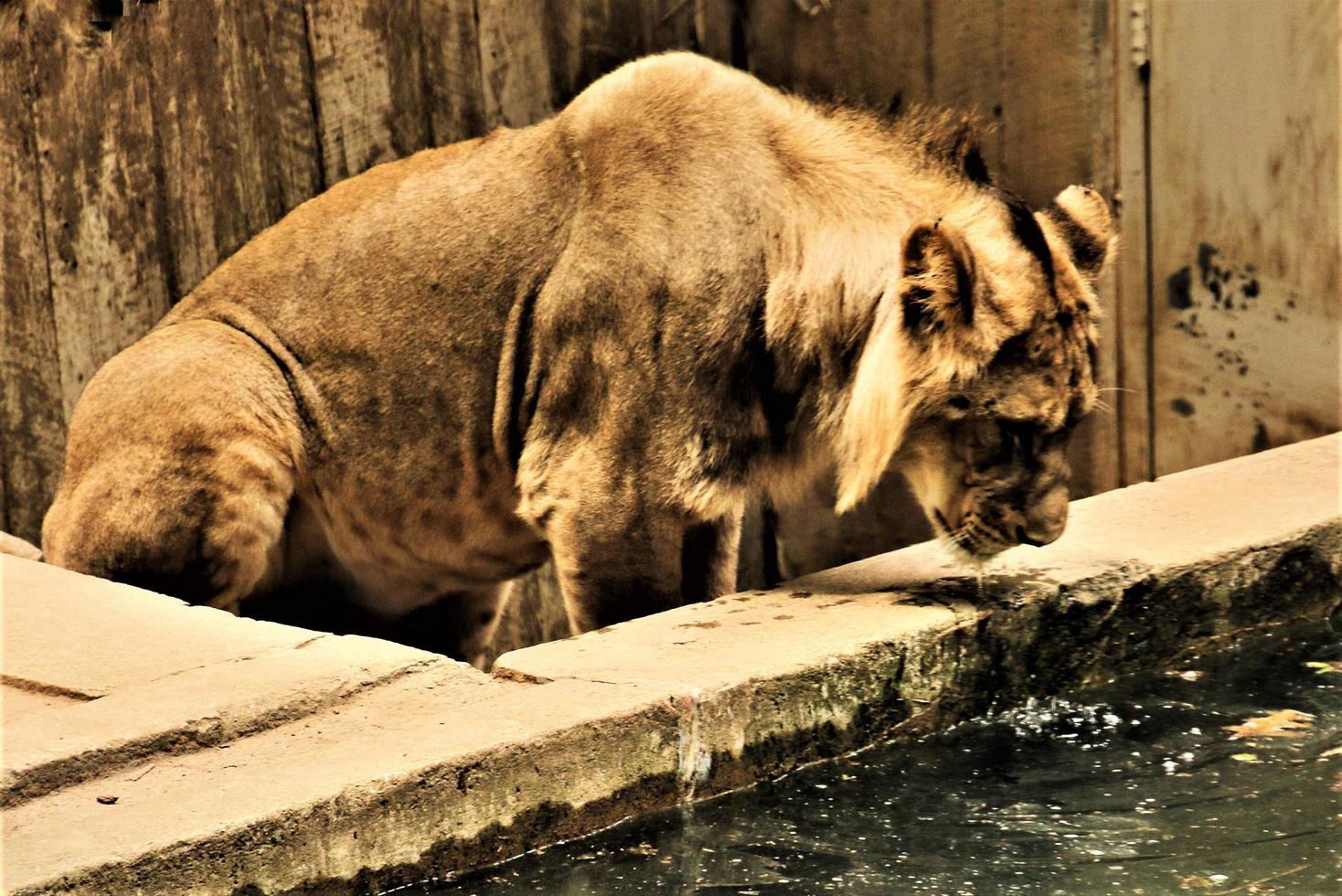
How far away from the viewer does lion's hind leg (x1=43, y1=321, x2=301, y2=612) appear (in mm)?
4551

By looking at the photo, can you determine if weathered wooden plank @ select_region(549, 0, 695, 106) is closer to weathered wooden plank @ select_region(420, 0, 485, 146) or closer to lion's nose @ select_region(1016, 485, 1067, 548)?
weathered wooden plank @ select_region(420, 0, 485, 146)

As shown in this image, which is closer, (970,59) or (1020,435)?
(1020,435)

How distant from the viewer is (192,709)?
10.4 feet

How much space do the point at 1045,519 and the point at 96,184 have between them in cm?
322

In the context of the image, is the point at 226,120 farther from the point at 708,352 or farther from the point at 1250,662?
the point at 1250,662

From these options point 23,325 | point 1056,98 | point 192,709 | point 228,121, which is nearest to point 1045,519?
point 1056,98

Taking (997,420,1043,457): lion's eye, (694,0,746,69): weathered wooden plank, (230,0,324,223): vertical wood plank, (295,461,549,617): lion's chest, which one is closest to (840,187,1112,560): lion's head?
(997,420,1043,457): lion's eye

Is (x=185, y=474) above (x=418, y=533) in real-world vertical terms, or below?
above

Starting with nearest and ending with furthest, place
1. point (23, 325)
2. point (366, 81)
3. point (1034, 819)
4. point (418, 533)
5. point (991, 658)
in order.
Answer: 1. point (1034, 819)
2. point (991, 658)
3. point (418, 533)
4. point (366, 81)
5. point (23, 325)

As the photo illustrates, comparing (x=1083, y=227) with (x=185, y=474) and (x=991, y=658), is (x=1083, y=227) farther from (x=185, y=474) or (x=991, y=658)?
(x=185, y=474)

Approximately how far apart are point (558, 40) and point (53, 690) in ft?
8.73

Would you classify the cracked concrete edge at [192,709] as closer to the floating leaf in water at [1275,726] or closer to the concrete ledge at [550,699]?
the concrete ledge at [550,699]

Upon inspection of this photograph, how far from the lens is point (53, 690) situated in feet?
11.3

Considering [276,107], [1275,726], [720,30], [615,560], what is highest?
[720,30]
